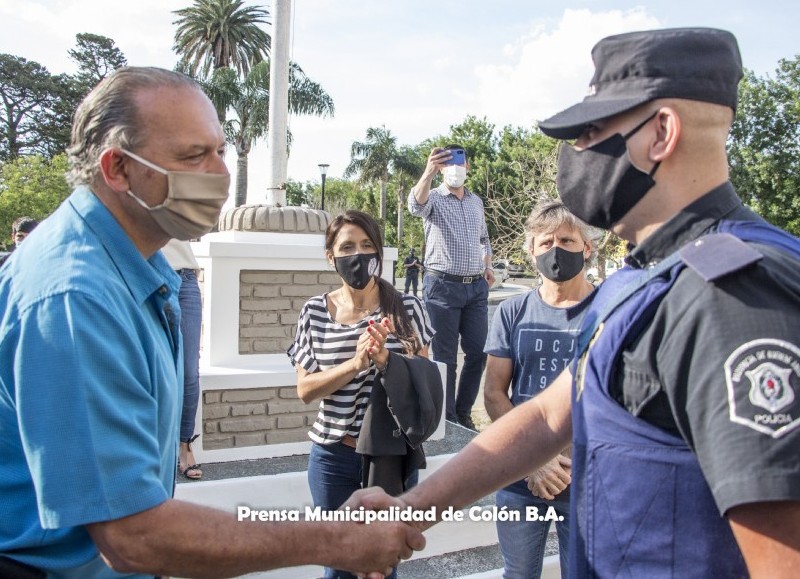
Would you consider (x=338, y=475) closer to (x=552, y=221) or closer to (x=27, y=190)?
(x=552, y=221)

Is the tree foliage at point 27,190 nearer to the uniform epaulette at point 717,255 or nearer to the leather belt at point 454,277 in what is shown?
the leather belt at point 454,277

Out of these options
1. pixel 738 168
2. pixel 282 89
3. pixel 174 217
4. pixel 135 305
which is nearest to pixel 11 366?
pixel 135 305

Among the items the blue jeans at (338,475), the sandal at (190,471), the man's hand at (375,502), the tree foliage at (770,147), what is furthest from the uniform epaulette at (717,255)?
the tree foliage at (770,147)

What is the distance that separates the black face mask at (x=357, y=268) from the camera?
134 inches

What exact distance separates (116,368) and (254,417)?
3.57 metres

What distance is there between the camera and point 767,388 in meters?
1.09

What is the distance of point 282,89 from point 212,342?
2.60 m

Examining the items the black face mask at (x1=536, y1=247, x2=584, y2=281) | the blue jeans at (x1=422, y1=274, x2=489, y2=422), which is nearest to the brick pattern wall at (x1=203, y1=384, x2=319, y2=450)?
the blue jeans at (x1=422, y1=274, x2=489, y2=422)

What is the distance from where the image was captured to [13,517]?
4.93ft

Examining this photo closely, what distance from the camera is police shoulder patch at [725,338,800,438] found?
42.6 inches

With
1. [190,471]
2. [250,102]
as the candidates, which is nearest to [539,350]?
[190,471]

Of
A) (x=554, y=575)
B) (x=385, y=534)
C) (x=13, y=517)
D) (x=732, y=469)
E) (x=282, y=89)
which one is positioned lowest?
(x=554, y=575)

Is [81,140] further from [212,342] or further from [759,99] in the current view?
[759,99]

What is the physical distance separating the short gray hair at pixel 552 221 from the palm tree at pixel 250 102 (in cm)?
3125
